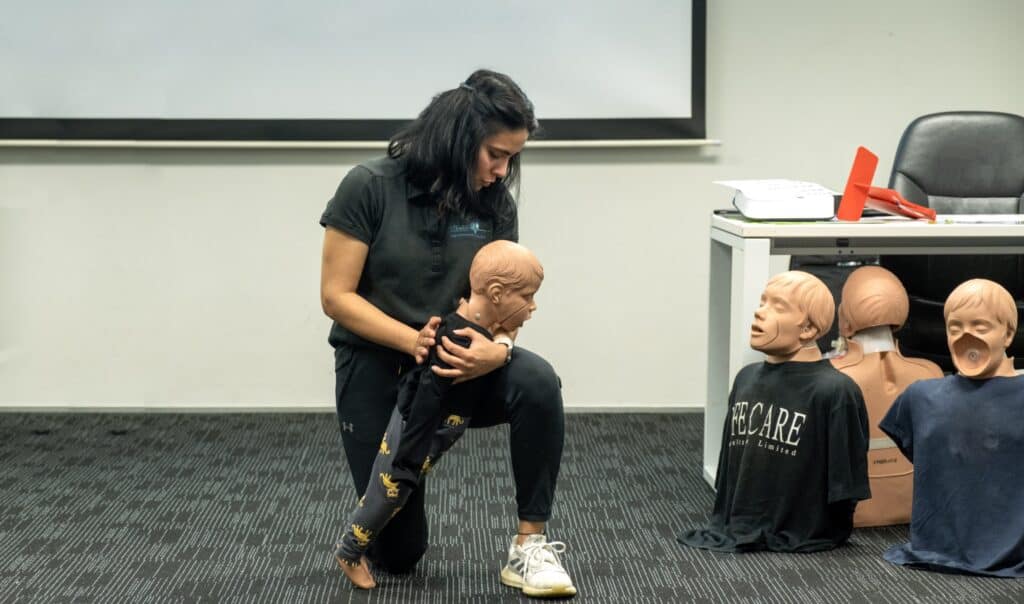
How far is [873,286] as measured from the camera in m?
2.71

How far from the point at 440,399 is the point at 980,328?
1091mm

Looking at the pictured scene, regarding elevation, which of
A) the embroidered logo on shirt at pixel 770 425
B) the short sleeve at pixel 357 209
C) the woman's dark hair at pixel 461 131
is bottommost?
the embroidered logo on shirt at pixel 770 425

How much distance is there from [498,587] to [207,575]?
1.90ft

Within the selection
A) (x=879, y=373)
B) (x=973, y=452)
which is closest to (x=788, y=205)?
(x=879, y=373)

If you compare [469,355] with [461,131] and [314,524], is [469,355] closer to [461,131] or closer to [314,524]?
[461,131]

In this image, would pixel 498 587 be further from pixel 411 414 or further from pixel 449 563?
pixel 411 414

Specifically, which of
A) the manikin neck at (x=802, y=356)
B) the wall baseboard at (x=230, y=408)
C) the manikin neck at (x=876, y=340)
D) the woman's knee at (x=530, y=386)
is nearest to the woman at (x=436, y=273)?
the woman's knee at (x=530, y=386)

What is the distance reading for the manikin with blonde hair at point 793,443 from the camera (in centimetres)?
253

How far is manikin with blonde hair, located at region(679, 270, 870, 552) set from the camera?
2531 millimetres

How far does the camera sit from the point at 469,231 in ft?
7.40

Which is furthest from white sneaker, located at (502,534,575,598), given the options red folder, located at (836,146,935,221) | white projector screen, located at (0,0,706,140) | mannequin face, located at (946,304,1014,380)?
white projector screen, located at (0,0,706,140)

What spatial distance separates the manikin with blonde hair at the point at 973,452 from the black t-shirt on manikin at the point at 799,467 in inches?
5.3

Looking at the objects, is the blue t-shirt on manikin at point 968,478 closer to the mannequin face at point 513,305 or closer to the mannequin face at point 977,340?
the mannequin face at point 977,340

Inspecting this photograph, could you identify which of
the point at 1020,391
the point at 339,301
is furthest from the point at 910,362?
the point at 339,301
